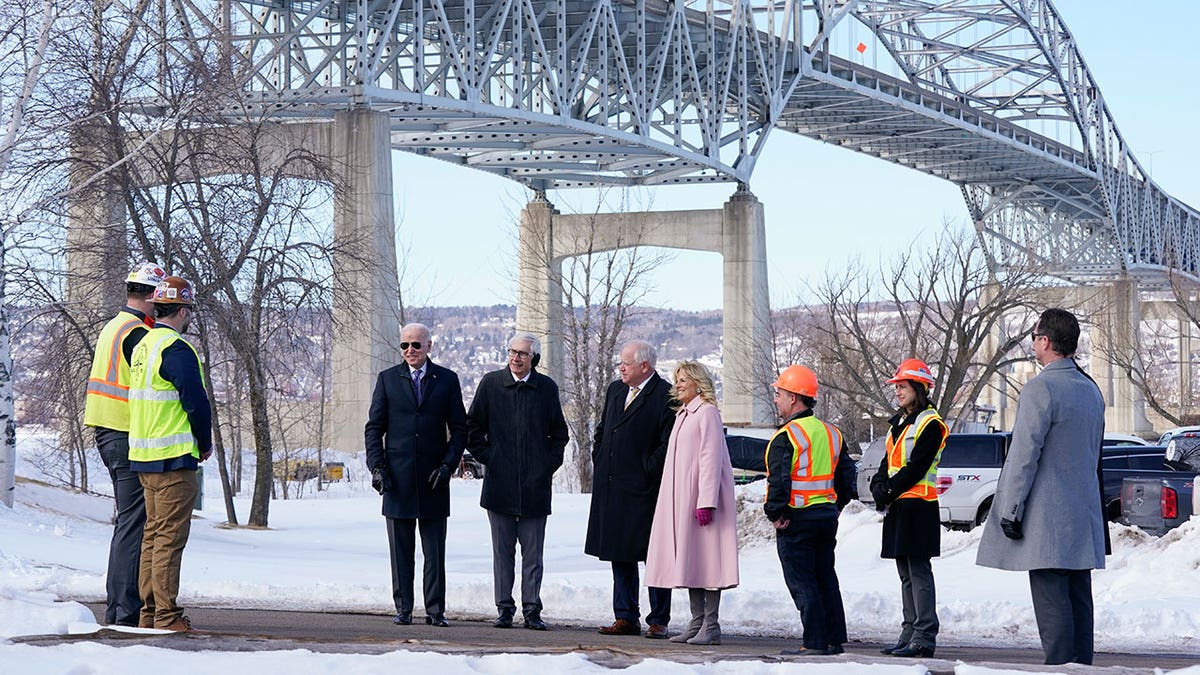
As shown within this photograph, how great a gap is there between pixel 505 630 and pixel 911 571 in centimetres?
274

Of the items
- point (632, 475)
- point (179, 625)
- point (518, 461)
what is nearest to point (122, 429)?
point (179, 625)

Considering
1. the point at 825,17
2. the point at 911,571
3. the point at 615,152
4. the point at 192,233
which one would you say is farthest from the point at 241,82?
the point at 825,17

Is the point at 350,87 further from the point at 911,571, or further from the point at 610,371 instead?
the point at 911,571

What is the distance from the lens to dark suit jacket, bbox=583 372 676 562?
1103cm

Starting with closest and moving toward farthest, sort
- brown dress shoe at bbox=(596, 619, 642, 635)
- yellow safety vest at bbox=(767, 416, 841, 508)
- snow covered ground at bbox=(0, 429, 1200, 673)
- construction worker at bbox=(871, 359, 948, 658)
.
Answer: snow covered ground at bbox=(0, 429, 1200, 673)
yellow safety vest at bbox=(767, 416, 841, 508)
construction worker at bbox=(871, 359, 948, 658)
brown dress shoe at bbox=(596, 619, 642, 635)

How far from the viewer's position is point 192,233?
79.0 ft

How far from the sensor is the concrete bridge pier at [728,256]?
56.6m

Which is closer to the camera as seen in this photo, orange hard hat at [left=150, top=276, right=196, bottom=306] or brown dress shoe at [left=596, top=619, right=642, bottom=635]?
orange hard hat at [left=150, top=276, right=196, bottom=306]

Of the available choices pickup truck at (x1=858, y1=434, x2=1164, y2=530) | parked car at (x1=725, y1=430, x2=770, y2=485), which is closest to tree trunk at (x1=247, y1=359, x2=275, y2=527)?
pickup truck at (x1=858, y1=434, x2=1164, y2=530)

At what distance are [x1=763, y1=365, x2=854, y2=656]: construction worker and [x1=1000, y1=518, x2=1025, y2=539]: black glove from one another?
1800mm

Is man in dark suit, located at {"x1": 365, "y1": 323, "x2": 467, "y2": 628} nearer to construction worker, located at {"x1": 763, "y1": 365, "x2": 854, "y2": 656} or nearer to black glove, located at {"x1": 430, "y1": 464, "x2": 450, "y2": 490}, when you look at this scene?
black glove, located at {"x1": 430, "y1": 464, "x2": 450, "y2": 490}

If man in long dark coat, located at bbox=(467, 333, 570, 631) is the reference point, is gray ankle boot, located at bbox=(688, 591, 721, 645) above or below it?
below

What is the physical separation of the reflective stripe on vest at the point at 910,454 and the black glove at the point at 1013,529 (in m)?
1.95

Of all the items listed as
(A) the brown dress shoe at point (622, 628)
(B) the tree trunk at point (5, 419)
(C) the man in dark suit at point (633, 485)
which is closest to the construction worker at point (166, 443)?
(C) the man in dark suit at point (633, 485)
